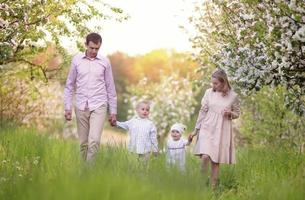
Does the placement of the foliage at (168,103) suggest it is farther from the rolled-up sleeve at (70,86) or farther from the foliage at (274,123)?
the rolled-up sleeve at (70,86)

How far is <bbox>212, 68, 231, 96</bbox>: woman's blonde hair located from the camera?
1000 centimetres

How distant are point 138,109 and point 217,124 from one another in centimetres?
119

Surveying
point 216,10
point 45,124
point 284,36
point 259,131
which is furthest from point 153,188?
point 45,124

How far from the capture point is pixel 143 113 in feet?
34.0

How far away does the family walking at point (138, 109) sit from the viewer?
32.5 feet

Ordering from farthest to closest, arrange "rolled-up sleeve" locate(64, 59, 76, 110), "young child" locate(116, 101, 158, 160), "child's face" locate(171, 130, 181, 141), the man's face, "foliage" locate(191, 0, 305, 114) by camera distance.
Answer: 1. "child's face" locate(171, 130, 181, 141)
2. "young child" locate(116, 101, 158, 160)
3. "rolled-up sleeve" locate(64, 59, 76, 110)
4. the man's face
5. "foliage" locate(191, 0, 305, 114)

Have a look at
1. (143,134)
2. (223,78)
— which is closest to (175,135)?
(143,134)

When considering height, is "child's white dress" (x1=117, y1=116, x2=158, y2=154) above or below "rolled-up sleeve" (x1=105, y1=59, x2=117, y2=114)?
below

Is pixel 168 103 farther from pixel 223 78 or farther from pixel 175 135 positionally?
pixel 223 78

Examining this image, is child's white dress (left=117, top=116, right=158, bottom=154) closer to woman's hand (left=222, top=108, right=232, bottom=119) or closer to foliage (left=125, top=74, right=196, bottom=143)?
woman's hand (left=222, top=108, right=232, bottom=119)

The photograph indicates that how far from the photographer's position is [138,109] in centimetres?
1038

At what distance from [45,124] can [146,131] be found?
47.7ft

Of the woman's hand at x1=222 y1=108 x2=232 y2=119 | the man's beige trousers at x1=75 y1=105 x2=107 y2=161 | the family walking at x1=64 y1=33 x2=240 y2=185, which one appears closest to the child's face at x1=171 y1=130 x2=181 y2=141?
the family walking at x1=64 y1=33 x2=240 y2=185

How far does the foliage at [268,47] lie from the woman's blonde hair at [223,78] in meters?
0.25
